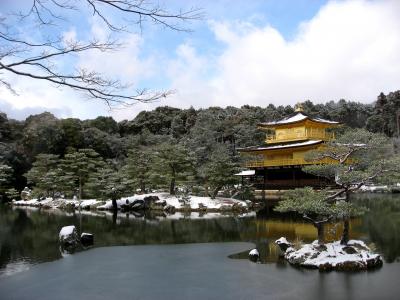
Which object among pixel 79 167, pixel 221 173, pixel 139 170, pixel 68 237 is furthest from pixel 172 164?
pixel 68 237

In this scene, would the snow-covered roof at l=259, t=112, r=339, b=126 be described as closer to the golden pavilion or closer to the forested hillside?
the golden pavilion

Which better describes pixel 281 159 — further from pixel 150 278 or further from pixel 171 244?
pixel 150 278

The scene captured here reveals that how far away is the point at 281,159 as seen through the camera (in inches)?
1202

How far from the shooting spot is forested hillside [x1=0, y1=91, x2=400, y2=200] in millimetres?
25109

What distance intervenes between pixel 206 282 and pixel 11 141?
34.3m

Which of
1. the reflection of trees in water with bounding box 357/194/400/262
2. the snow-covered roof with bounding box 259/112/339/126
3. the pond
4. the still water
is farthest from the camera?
the snow-covered roof with bounding box 259/112/339/126

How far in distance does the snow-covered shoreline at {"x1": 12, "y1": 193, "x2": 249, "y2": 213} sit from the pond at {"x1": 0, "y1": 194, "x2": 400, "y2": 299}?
216cm

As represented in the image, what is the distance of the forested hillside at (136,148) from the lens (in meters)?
25.1

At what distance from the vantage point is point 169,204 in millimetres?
23219

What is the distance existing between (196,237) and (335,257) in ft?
18.1

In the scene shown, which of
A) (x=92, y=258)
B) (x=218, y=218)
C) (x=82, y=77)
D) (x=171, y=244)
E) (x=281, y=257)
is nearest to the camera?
(x=82, y=77)

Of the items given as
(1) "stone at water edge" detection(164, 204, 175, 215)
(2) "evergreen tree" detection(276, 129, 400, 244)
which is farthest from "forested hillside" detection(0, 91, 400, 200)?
(2) "evergreen tree" detection(276, 129, 400, 244)

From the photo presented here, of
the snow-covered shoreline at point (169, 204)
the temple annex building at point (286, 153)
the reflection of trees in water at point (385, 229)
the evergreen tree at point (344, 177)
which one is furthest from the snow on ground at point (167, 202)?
the evergreen tree at point (344, 177)

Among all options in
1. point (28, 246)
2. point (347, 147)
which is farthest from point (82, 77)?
point (28, 246)
